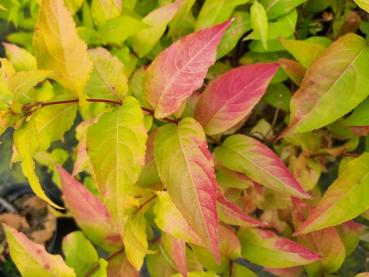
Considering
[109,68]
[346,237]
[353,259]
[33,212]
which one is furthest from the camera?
[33,212]

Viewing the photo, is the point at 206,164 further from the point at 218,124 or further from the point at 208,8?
the point at 208,8

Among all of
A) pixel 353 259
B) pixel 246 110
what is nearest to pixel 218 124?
pixel 246 110

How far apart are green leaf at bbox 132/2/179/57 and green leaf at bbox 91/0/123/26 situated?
0.18 feet

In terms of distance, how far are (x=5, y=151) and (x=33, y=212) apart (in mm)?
334

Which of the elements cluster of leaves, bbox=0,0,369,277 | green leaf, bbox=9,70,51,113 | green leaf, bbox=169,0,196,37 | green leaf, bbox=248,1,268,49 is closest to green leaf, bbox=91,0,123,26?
cluster of leaves, bbox=0,0,369,277

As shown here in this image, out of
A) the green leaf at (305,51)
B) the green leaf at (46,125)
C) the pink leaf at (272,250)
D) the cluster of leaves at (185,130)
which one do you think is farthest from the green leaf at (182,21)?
the pink leaf at (272,250)

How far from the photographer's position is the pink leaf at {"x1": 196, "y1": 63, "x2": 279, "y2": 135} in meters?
0.69

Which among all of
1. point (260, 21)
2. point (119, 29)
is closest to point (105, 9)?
point (119, 29)

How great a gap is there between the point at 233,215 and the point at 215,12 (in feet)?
1.25

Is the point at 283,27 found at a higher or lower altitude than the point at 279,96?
higher

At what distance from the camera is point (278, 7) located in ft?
2.81

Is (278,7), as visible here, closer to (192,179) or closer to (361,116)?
(361,116)

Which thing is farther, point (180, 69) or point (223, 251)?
point (223, 251)

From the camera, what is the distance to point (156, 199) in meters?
0.76
